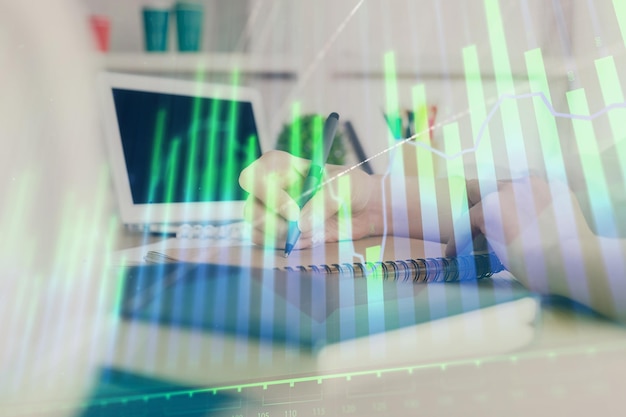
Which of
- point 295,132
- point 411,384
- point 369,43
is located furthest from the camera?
point 369,43

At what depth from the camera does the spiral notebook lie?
0.35 metres

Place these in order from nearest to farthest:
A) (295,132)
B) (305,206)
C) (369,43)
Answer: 1. (305,206)
2. (295,132)
3. (369,43)

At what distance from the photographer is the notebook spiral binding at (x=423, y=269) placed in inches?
13.7

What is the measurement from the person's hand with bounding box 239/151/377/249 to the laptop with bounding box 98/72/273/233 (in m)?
0.07

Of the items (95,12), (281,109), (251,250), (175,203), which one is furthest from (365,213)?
(95,12)

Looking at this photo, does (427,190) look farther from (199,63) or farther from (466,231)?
(199,63)

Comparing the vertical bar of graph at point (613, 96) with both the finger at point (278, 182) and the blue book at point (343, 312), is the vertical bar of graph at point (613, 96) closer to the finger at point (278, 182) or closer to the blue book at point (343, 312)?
the blue book at point (343, 312)

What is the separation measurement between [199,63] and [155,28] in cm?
8

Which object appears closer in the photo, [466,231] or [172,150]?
[466,231]

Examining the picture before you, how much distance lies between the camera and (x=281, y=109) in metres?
0.74

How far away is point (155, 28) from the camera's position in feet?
2.25

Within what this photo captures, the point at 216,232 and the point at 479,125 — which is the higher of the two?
the point at 479,125

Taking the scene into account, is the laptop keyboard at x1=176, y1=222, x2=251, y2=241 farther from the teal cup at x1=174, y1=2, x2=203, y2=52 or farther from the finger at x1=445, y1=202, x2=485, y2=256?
the teal cup at x1=174, y1=2, x2=203, y2=52

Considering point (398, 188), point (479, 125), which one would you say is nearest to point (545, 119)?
point (479, 125)
